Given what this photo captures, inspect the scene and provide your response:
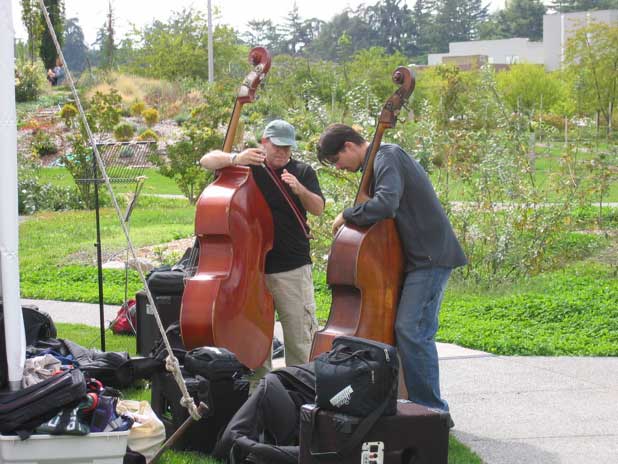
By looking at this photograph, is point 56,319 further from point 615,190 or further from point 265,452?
point 615,190

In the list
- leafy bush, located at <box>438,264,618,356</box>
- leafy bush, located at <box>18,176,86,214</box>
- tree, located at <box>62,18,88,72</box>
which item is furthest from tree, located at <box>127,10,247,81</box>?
tree, located at <box>62,18,88,72</box>

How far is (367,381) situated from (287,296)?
2.00 meters

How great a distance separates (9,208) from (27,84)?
2808 centimetres

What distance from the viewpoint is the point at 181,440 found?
512cm

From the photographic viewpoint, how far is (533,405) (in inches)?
239

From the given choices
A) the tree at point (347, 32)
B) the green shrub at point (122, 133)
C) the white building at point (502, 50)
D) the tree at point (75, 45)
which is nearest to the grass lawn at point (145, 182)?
the green shrub at point (122, 133)

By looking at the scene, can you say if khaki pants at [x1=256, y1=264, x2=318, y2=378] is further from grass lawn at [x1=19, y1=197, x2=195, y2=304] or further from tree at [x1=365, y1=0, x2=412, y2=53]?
tree at [x1=365, y1=0, x2=412, y2=53]

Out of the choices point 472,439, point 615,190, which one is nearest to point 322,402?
point 472,439

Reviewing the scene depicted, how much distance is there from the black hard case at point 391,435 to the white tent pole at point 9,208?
1375 millimetres

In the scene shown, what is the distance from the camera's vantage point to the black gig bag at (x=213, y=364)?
197 inches

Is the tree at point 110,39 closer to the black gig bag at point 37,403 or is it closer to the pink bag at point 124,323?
the pink bag at point 124,323

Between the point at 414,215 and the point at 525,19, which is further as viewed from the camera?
the point at 525,19

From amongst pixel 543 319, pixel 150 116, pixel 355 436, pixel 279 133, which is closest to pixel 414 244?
pixel 279 133

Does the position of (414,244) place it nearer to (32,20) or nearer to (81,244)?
(81,244)
